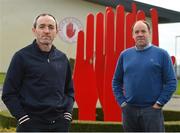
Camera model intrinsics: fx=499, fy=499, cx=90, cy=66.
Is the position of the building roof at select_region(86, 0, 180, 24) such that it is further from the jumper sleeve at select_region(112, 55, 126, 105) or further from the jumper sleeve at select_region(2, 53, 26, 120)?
the jumper sleeve at select_region(2, 53, 26, 120)

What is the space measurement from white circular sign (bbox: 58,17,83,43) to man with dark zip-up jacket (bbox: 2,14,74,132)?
72.5 feet

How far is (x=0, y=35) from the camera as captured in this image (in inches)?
997

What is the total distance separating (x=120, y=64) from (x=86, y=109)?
483 cm

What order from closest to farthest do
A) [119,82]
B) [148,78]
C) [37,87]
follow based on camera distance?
1. [37,87]
2. [148,78]
3. [119,82]

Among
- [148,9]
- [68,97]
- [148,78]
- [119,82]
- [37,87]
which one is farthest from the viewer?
[148,9]

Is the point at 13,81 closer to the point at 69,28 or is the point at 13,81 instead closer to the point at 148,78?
the point at 148,78

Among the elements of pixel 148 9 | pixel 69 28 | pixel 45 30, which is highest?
pixel 148 9

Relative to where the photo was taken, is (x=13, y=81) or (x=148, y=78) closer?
(x=13, y=81)

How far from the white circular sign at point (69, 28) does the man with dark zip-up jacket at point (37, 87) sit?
22089 mm

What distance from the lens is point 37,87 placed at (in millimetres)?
3383

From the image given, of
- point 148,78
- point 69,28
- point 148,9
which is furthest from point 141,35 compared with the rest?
point 148,9

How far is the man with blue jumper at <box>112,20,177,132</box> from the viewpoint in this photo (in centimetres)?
424

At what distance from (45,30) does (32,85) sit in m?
0.40

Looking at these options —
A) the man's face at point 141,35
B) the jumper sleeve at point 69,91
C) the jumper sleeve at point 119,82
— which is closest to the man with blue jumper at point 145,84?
the man's face at point 141,35
